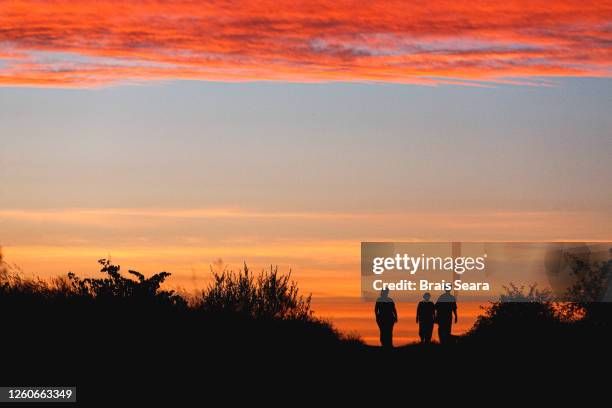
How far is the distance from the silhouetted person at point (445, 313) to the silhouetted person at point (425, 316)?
216 millimetres

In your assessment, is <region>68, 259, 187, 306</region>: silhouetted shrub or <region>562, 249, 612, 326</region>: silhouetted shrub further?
<region>562, 249, 612, 326</region>: silhouetted shrub

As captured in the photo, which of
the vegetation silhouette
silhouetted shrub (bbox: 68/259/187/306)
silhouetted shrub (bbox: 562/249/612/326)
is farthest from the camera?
silhouetted shrub (bbox: 562/249/612/326)

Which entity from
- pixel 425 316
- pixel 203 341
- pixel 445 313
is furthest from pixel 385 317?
pixel 203 341

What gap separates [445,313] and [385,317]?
6.79 feet

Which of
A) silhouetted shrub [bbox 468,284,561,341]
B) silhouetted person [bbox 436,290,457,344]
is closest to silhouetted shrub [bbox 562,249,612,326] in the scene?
silhouetted shrub [bbox 468,284,561,341]

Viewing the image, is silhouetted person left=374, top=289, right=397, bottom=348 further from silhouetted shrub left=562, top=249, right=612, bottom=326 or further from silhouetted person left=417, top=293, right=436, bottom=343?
silhouetted shrub left=562, top=249, right=612, bottom=326

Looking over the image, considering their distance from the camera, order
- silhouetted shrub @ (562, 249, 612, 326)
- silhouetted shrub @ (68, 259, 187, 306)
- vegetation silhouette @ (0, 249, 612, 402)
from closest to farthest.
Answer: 1. vegetation silhouette @ (0, 249, 612, 402)
2. silhouetted shrub @ (68, 259, 187, 306)
3. silhouetted shrub @ (562, 249, 612, 326)

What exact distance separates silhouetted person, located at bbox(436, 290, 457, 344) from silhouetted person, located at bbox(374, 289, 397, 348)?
5.31ft

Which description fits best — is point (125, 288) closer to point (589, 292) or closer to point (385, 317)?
point (385, 317)

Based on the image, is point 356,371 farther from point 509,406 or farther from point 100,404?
point 100,404

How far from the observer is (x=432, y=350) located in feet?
88.9

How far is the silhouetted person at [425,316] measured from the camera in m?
29.9

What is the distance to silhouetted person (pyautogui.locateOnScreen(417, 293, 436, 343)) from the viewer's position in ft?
98.1

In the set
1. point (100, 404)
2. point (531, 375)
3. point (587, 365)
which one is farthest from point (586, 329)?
point (100, 404)
